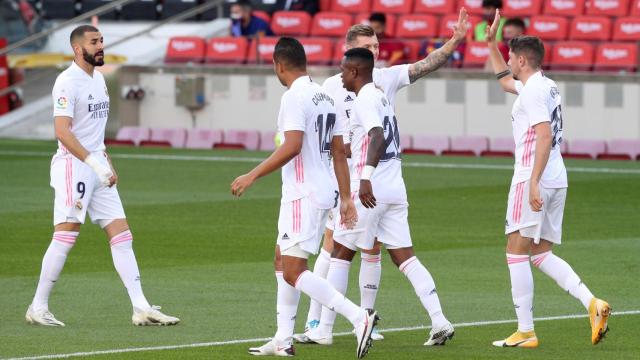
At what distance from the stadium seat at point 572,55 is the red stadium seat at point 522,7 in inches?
83.7

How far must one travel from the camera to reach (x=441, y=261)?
15.1 m

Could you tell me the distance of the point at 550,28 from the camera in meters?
29.6

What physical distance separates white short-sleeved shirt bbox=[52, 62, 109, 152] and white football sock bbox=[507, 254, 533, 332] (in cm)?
337

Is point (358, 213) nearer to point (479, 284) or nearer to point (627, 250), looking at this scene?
point (479, 284)

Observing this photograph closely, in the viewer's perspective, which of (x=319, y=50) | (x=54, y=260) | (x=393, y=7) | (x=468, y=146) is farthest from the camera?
(x=393, y=7)

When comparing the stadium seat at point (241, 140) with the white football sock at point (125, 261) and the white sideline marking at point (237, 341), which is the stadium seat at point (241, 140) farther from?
the white sideline marking at point (237, 341)

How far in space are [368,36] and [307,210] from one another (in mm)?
1609

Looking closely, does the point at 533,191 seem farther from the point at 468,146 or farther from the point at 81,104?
the point at 468,146

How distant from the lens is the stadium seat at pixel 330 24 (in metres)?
31.7

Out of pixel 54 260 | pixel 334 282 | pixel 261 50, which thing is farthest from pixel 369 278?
pixel 261 50

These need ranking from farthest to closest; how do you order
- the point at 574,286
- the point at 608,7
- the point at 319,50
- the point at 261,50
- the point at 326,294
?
the point at 261,50 < the point at 319,50 < the point at 608,7 < the point at 574,286 < the point at 326,294

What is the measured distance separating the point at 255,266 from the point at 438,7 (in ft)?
58.9

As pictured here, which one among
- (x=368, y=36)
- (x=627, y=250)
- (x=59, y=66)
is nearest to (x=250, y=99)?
Result: (x=59, y=66)

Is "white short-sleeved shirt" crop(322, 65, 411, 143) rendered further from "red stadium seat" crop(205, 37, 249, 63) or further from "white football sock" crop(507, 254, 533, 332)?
"red stadium seat" crop(205, 37, 249, 63)
